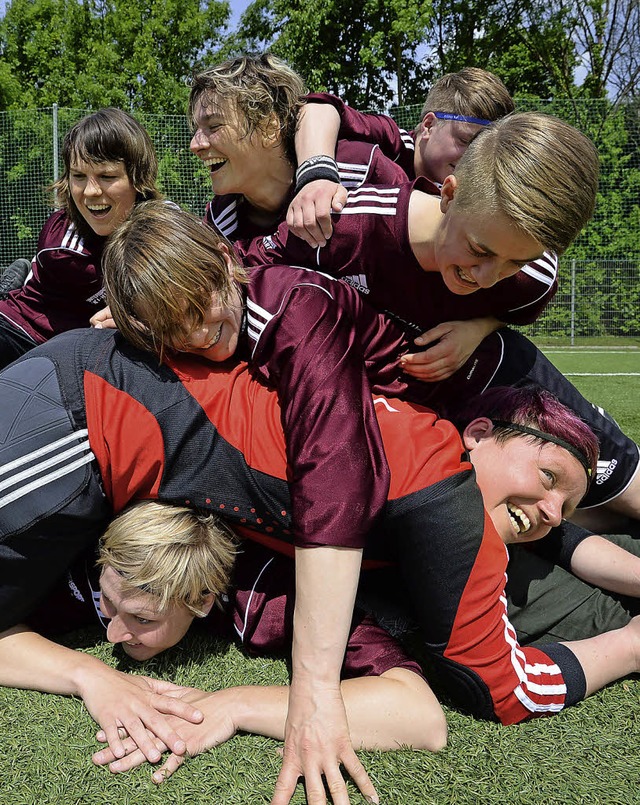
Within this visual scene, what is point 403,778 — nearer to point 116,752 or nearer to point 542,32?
point 116,752

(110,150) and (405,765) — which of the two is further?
(110,150)

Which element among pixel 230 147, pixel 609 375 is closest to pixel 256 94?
pixel 230 147

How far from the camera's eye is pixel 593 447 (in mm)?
2123

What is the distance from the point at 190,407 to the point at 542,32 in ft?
63.3

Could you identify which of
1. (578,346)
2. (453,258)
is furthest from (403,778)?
(578,346)

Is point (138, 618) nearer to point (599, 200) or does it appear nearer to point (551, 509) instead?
point (551, 509)

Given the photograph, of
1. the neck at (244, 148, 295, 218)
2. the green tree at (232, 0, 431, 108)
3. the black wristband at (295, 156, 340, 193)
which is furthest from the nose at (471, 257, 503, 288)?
the green tree at (232, 0, 431, 108)

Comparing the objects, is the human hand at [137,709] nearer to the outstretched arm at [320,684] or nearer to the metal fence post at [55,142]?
the outstretched arm at [320,684]

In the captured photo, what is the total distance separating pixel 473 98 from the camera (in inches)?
125

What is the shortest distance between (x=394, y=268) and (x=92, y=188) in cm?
173

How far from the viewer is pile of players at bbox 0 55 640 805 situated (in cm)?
162

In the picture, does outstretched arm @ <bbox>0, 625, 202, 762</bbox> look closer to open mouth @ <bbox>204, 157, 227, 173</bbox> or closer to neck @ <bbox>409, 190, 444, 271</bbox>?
neck @ <bbox>409, 190, 444, 271</bbox>

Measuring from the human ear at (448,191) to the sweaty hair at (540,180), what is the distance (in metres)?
0.09

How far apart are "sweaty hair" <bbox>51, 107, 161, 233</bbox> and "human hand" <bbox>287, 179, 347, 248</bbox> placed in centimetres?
144
